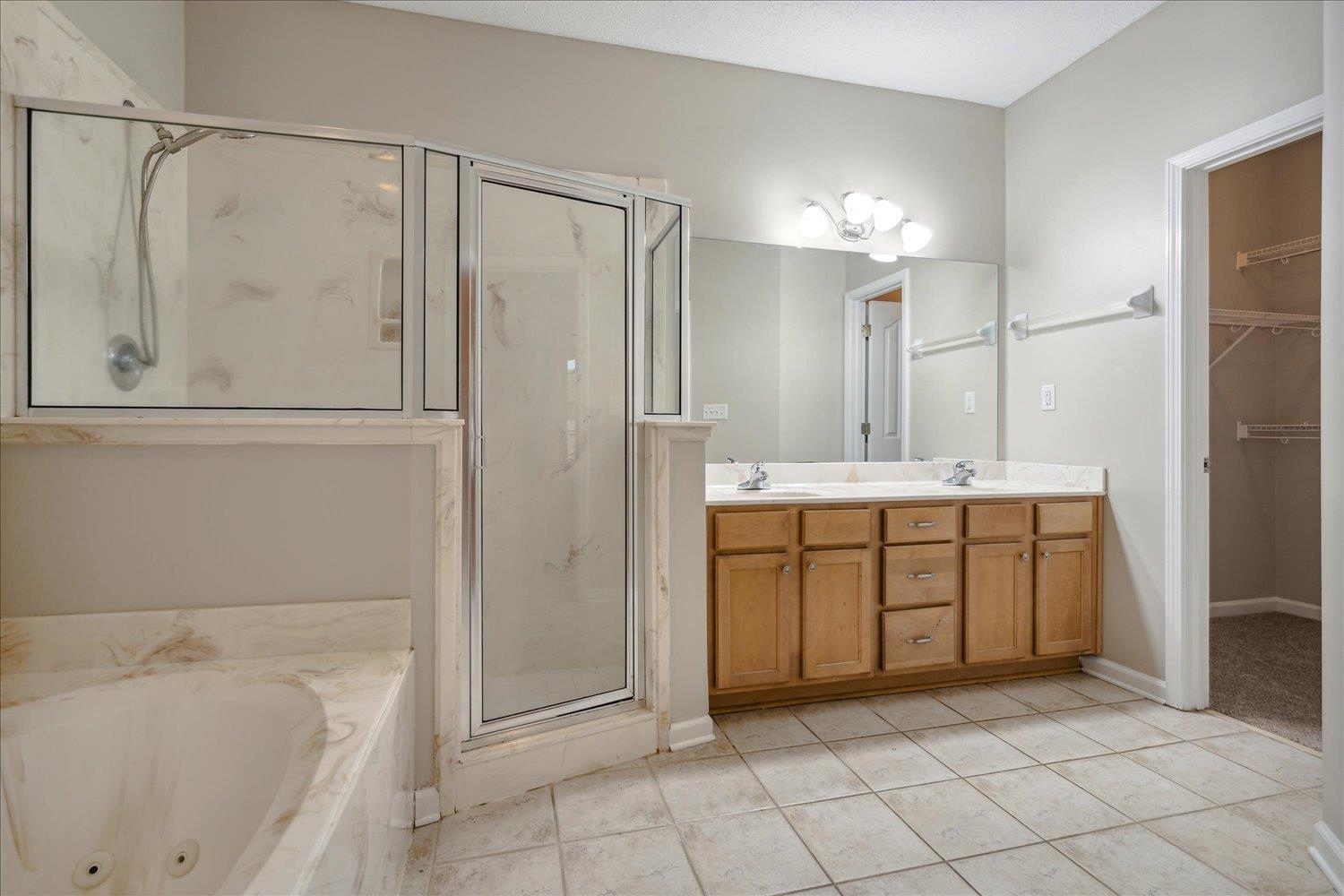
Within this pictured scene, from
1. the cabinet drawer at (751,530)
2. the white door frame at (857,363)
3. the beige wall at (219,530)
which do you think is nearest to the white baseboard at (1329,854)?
the cabinet drawer at (751,530)

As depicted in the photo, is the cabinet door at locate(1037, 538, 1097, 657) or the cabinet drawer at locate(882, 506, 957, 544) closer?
the cabinet drawer at locate(882, 506, 957, 544)

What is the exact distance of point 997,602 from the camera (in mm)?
2641

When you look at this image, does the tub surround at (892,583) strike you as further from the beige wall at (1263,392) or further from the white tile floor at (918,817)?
the beige wall at (1263,392)

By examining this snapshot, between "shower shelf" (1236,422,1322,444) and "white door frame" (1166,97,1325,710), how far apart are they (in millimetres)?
1602

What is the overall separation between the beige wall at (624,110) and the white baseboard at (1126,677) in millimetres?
1916

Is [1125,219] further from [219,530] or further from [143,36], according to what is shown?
[143,36]

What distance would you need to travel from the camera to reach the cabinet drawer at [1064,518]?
268 cm

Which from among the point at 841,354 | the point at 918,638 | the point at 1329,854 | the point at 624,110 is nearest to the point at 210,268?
the point at 624,110

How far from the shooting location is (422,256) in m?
1.77

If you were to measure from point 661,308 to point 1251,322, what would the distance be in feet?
10.5

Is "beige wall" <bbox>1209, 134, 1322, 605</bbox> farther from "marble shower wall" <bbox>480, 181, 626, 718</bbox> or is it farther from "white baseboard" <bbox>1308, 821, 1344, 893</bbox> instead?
"marble shower wall" <bbox>480, 181, 626, 718</bbox>

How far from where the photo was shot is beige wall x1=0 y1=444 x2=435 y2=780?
1.49 m

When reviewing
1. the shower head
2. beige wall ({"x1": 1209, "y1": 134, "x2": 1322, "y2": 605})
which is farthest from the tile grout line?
beige wall ({"x1": 1209, "y1": 134, "x2": 1322, "y2": 605})

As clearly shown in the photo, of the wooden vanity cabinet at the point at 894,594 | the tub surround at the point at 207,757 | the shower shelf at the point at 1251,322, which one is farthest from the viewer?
the shower shelf at the point at 1251,322
